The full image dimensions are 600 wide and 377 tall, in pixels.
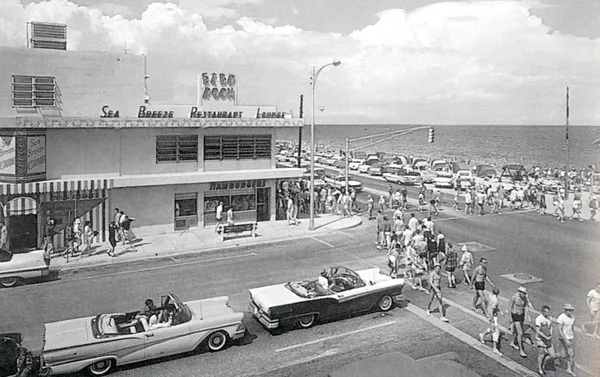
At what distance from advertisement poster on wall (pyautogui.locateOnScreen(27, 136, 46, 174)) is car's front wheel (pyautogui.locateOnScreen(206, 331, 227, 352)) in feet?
39.9

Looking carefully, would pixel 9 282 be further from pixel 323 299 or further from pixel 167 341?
pixel 323 299

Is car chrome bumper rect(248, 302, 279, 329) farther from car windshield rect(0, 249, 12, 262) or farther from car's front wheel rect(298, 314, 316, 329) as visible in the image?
car windshield rect(0, 249, 12, 262)

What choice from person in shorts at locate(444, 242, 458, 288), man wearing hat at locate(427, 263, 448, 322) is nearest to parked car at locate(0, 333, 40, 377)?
man wearing hat at locate(427, 263, 448, 322)

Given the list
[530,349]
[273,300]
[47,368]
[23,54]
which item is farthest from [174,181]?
[530,349]

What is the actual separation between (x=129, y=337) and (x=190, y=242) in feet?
37.9

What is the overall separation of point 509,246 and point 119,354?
1679 cm

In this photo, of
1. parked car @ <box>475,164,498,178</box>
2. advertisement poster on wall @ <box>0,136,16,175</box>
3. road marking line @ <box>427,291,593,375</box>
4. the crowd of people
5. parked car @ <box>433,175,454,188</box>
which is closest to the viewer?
the crowd of people

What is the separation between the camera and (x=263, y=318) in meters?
12.6

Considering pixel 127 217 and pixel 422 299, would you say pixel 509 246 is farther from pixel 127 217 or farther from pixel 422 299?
pixel 127 217

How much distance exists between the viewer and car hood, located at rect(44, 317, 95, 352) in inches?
398

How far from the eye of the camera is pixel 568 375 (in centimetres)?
1062

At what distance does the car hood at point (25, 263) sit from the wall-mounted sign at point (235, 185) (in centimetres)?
906

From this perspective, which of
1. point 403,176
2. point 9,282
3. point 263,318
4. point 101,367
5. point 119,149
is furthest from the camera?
point 403,176

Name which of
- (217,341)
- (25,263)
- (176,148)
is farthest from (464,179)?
(217,341)
